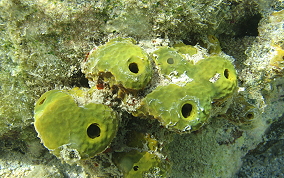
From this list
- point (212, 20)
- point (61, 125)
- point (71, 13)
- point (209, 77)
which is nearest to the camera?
point (61, 125)

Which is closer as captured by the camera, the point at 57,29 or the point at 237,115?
the point at 57,29

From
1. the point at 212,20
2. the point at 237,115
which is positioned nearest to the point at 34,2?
the point at 212,20

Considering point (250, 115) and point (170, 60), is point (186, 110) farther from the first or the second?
point (250, 115)

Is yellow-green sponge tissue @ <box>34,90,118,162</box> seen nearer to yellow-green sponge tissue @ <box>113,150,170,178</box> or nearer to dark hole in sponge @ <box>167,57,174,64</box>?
yellow-green sponge tissue @ <box>113,150,170,178</box>

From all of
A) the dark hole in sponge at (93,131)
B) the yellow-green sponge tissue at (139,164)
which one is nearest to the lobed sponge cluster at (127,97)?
the dark hole in sponge at (93,131)

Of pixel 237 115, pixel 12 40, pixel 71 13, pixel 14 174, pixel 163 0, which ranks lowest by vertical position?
pixel 14 174

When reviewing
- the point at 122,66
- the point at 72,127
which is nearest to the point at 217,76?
the point at 122,66

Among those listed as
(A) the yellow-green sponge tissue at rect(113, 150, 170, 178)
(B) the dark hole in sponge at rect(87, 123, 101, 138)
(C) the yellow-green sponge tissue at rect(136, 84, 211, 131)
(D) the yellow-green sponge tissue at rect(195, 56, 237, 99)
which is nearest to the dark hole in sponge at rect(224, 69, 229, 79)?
(D) the yellow-green sponge tissue at rect(195, 56, 237, 99)

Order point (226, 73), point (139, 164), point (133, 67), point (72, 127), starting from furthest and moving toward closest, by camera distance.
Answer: point (139, 164), point (226, 73), point (133, 67), point (72, 127)

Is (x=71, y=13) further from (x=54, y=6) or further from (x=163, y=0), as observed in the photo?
(x=163, y=0)
